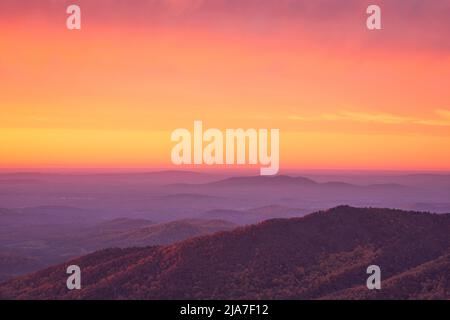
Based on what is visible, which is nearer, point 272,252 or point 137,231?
point 272,252

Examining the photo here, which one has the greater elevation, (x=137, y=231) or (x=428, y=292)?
(x=428, y=292)

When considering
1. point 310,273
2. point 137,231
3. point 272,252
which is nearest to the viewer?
point 310,273

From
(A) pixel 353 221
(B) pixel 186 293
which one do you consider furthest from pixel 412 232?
(B) pixel 186 293
